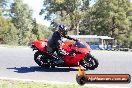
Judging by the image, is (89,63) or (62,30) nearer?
(62,30)

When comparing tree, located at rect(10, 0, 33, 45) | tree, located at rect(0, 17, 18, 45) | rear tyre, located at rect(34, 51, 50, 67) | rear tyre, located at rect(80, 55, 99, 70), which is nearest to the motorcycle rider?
rear tyre, located at rect(34, 51, 50, 67)

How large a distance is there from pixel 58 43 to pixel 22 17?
81.1 metres

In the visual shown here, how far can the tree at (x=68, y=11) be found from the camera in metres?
85.4

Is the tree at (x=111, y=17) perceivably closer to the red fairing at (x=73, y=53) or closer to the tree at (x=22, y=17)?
the tree at (x=22, y=17)

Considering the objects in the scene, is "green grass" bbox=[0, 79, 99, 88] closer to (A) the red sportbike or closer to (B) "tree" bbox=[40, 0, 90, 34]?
(A) the red sportbike

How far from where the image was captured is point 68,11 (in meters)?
87.6

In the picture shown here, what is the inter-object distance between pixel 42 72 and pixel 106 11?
68623 mm

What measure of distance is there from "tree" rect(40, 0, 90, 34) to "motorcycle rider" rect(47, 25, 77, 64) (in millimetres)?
69643

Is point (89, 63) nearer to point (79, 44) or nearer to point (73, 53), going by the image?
point (73, 53)

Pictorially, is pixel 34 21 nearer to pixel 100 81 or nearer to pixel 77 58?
pixel 77 58

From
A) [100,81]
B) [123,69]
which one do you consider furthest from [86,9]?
[100,81]

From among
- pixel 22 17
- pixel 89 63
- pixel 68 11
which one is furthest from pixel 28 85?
pixel 22 17

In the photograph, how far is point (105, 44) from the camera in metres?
80.6

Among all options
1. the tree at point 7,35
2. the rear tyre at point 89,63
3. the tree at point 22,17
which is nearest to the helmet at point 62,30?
the rear tyre at point 89,63
